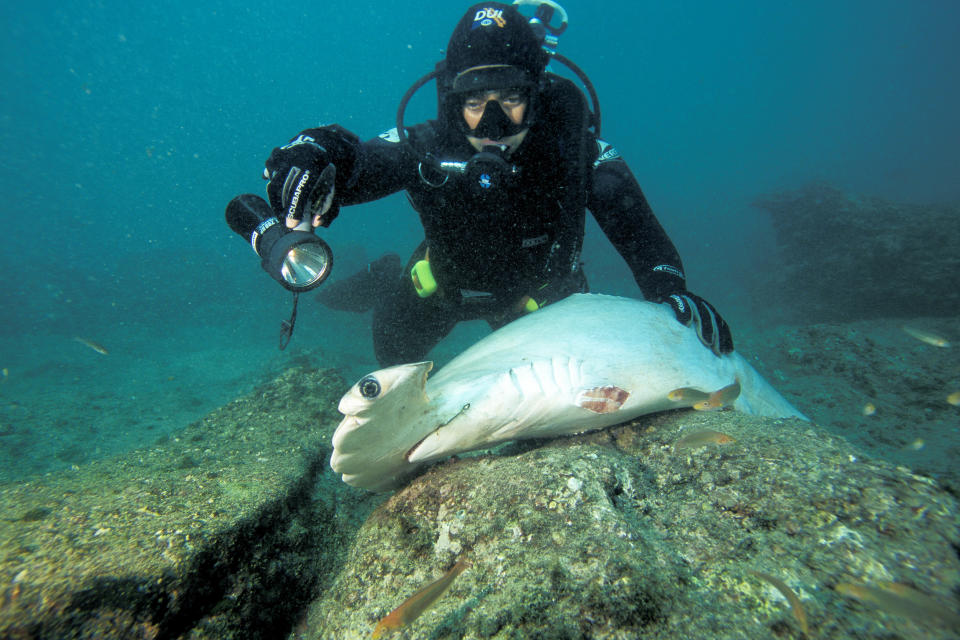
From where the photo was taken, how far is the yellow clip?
4180 millimetres

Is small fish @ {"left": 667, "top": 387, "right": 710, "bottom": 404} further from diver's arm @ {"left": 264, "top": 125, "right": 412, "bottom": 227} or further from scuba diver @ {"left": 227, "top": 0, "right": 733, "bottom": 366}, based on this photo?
diver's arm @ {"left": 264, "top": 125, "right": 412, "bottom": 227}

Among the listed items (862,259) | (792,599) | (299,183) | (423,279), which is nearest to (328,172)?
(299,183)

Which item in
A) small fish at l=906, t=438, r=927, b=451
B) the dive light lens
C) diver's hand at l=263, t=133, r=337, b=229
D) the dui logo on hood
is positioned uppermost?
the dui logo on hood

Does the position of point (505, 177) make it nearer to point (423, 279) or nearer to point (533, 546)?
point (423, 279)

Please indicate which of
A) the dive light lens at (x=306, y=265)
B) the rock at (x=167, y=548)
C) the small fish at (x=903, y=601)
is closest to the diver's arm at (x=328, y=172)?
the dive light lens at (x=306, y=265)

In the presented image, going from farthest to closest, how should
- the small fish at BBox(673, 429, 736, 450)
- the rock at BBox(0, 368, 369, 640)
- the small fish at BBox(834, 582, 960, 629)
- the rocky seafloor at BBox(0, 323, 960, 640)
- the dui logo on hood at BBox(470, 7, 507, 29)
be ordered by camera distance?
the dui logo on hood at BBox(470, 7, 507, 29) → the small fish at BBox(673, 429, 736, 450) → the rock at BBox(0, 368, 369, 640) → the rocky seafloor at BBox(0, 323, 960, 640) → the small fish at BBox(834, 582, 960, 629)

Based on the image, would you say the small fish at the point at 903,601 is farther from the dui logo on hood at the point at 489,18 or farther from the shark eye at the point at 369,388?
the dui logo on hood at the point at 489,18

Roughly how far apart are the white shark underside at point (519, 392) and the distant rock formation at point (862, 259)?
11.4 m

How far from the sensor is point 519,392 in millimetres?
1701

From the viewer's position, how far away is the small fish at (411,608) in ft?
3.52

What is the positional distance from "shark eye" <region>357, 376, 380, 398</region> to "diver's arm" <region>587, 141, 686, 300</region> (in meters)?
2.36

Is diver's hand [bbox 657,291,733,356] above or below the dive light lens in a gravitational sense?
below

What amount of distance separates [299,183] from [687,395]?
2.32m

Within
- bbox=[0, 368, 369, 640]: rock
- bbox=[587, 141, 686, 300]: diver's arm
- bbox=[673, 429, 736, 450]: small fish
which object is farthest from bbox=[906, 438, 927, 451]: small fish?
bbox=[0, 368, 369, 640]: rock
